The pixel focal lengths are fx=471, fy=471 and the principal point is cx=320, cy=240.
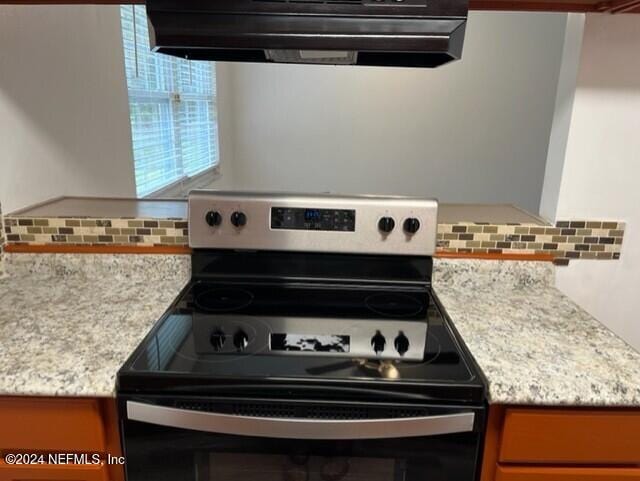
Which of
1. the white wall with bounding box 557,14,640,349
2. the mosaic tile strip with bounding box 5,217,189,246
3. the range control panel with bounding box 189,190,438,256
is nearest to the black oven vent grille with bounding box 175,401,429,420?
the range control panel with bounding box 189,190,438,256

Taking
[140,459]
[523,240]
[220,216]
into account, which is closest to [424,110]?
[523,240]

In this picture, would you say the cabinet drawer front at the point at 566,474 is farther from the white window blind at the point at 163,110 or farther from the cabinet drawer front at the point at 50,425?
the white window blind at the point at 163,110

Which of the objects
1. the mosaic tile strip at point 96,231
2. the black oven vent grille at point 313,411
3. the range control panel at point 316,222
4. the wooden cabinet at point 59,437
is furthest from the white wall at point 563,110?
the wooden cabinet at point 59,437

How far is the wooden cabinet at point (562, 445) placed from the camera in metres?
0.85

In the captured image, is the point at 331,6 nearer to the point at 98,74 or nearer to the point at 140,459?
the point at 140,459

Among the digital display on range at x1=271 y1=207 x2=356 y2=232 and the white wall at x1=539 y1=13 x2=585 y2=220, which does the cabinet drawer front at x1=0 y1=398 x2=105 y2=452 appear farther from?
the white wall at x1=539 y1=13 x2=585 y2=220

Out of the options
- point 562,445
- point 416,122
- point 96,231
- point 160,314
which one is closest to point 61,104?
point 96,231

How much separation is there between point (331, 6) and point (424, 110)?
9.31 ft

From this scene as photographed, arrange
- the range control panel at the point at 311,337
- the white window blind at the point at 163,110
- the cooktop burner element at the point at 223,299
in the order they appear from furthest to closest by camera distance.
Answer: the white window blind at the point at 163,110, the cooktop burner element at the point at 223,299, the range control panel at the point at 311,337

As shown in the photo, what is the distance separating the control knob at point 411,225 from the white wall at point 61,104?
42.7 inches

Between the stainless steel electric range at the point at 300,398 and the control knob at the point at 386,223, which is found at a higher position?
the control knob at the point at 386,223

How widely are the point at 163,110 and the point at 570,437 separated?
2.26 m

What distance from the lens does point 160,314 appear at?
111cm

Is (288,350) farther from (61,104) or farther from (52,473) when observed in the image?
(61,104)
